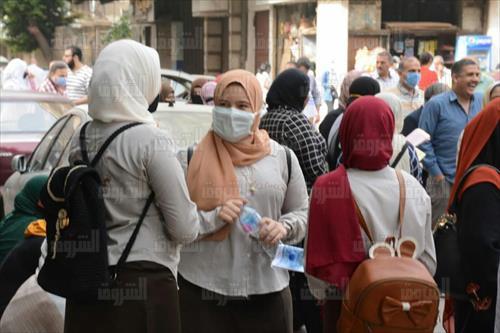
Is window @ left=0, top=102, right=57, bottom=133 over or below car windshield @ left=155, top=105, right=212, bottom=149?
below

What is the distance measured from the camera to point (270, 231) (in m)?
4.59

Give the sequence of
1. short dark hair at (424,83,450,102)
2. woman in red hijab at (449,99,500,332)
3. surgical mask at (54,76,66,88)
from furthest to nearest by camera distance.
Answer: surgical mask at (54,76,66,88), short dark hair at (424,83,450,102), woman in red hijab at (449,99,500,332)

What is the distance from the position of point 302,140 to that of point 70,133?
300cm

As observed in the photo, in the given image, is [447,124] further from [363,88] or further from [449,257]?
[449,257]

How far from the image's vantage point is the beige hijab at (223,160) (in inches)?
184

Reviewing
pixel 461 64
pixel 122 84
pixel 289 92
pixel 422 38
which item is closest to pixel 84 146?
pixel 122 84

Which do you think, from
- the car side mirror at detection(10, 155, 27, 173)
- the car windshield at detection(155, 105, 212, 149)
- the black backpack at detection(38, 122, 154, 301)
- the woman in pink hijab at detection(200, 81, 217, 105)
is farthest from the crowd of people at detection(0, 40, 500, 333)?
the woman in pink hijab at detection(200, 81, 217, 105)

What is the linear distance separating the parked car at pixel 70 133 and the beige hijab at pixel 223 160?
2.64 m

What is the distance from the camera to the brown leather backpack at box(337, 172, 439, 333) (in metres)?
3.68

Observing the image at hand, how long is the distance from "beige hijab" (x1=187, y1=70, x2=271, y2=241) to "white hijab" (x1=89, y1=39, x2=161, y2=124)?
61 cm

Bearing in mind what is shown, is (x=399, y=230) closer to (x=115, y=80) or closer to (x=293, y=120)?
(x=115, y=80)

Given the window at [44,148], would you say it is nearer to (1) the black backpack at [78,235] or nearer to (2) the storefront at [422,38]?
(1) the black backpack at [78,235]

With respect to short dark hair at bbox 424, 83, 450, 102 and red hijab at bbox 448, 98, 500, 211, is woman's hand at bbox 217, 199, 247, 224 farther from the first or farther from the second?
short dark hair at bbox 424, 83, 450, 102

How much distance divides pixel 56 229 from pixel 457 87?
5.41 m
